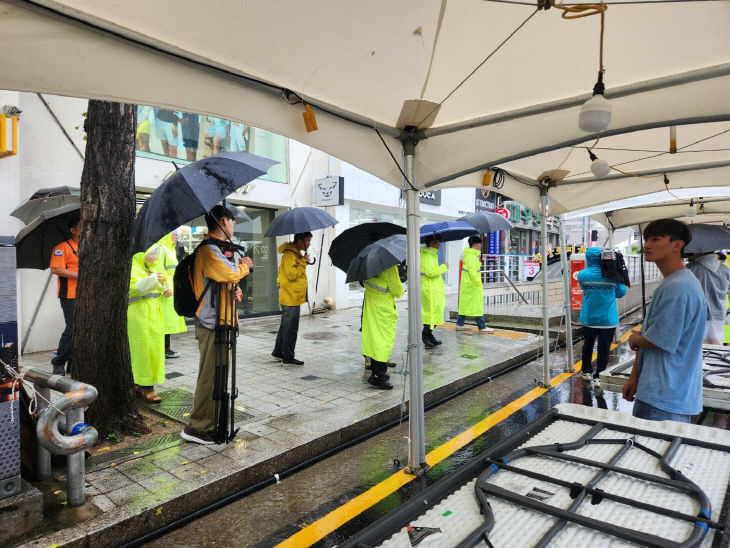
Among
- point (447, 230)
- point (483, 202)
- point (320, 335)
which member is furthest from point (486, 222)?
point (483, 202)

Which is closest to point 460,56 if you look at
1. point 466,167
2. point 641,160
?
point 466,167

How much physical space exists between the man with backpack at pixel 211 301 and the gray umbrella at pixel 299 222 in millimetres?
2601

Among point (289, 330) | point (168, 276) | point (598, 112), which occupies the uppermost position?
point (598, 112)

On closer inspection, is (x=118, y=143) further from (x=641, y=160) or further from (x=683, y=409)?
(x=641, y=160)

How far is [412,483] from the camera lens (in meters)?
3.66

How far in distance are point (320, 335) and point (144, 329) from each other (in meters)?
4.49

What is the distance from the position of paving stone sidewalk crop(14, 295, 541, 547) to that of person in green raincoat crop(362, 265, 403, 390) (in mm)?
235

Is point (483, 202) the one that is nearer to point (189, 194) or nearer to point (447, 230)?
point (447, 230)

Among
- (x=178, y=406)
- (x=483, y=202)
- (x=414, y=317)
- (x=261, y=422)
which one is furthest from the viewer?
(x=483, y=202)

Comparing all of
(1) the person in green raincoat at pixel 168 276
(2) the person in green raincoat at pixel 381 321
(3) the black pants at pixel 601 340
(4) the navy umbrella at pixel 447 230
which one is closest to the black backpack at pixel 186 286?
(1) the person in green raincoat at pixel 168 276

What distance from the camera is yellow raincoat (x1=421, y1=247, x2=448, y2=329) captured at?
319 inches

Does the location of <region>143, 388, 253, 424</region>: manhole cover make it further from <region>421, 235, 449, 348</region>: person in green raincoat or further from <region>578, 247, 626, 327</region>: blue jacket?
<region>578, 247, 626, 327</region>: blue jacket

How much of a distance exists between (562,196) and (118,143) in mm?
5604

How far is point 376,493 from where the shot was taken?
3.51 m
